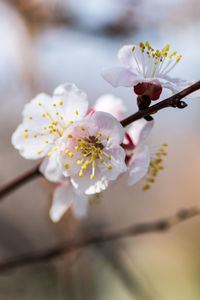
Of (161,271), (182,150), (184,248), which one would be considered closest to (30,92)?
(161,271)

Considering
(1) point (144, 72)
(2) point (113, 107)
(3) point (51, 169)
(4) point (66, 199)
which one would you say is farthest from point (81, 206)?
(1) point (144, 72)

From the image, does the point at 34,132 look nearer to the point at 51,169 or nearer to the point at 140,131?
the point at 51,169

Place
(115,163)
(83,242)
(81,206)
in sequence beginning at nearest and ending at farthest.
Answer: (115,163), (81,206), (83,242)

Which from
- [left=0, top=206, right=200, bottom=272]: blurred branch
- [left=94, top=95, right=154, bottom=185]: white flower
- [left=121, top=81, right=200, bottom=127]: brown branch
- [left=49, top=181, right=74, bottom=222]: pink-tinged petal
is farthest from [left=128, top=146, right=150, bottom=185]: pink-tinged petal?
[left=0, top=206, right=200, bottom=272]: blurred branch

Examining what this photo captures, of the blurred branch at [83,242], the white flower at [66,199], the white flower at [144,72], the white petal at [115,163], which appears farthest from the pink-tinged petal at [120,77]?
the blurred branch at [83,242]

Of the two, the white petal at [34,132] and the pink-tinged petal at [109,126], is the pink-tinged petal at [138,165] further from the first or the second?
the white petal at [34,132]

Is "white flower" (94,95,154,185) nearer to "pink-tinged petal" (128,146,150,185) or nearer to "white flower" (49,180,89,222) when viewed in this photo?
"pink-tinged petal" (128,146,150,185)
